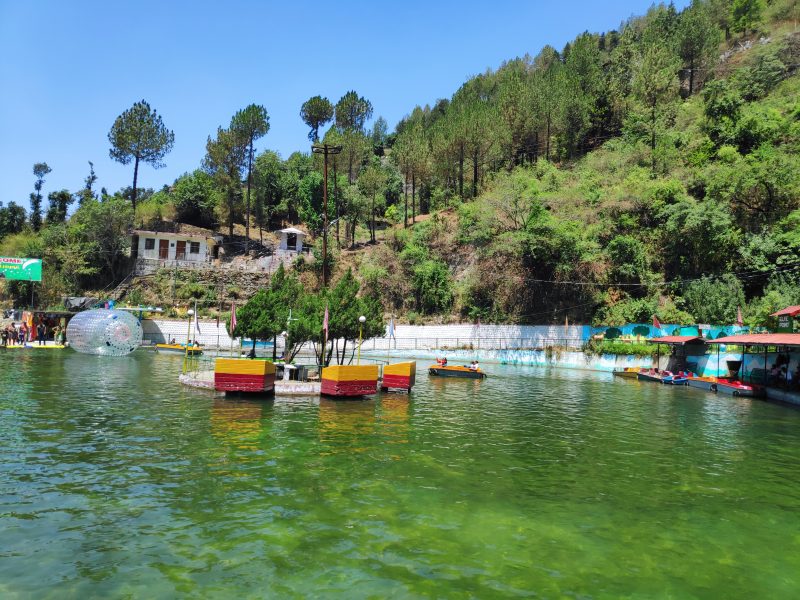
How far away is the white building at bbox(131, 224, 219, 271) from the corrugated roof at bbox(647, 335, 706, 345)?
183 feet

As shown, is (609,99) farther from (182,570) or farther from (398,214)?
(182,570)

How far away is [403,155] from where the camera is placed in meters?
74.9

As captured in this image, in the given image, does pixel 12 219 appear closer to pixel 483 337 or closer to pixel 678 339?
pixel 483 337

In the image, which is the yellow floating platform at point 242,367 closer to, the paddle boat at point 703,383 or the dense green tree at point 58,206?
the paddle boat at point 703,383

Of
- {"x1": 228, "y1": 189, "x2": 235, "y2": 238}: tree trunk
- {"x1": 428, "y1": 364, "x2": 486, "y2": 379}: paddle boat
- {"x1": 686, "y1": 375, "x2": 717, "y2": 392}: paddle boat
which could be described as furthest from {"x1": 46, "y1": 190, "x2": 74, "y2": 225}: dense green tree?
{"x1": 686, "y1": 375, "x2": 717, "y2": 392}: paddle boat

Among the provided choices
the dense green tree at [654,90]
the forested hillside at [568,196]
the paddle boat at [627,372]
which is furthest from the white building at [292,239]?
the dense green tree at [654,90]

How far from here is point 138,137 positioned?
71.4 meters

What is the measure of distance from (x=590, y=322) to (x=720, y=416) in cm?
2868

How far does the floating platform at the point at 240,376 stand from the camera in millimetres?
24703

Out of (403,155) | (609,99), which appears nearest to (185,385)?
(403,155)

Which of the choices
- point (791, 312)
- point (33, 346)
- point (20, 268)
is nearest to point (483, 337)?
point (791, 312)

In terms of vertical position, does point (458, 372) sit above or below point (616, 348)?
below

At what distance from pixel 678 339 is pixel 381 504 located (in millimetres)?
37802

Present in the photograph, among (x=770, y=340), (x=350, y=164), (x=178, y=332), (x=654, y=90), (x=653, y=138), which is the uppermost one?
(x=654, y=90)
